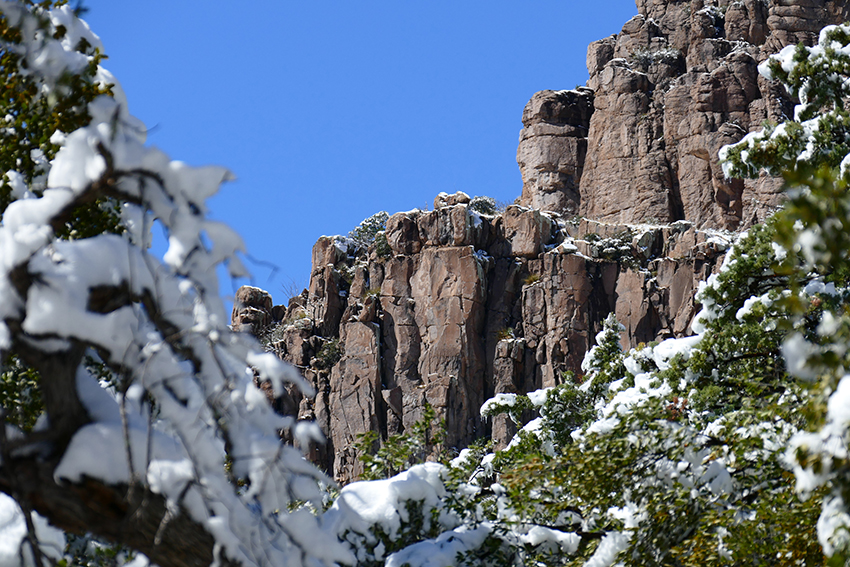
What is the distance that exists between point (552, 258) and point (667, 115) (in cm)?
1221

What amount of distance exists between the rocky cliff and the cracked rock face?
3.9 inches

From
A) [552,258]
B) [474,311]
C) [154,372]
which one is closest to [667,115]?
[552,258]

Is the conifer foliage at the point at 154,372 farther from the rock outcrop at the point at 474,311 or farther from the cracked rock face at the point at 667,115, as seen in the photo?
the cracked rock face at the point at 667,115

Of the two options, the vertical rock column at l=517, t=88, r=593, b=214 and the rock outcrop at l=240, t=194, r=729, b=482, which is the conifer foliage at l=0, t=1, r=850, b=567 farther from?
the vertical rock column at l=517, t=88, r=593, b=214

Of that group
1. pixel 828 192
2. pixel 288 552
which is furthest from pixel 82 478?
pixel 828 192

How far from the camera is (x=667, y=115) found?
168 feet

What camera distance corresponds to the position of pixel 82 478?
12.7 ft

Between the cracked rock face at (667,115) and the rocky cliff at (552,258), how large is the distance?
98 millimetres

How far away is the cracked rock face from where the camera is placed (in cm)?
4875

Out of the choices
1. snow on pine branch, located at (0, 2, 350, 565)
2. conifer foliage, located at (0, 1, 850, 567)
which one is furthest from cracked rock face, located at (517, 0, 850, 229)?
snow on pine branch, located at (0, 2, 350, 565)

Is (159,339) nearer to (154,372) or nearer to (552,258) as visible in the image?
(154,372)

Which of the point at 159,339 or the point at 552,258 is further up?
the point at 552,258

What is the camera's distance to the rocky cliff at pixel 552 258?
44.4m

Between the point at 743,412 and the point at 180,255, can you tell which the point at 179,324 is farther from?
the point at 743,412
